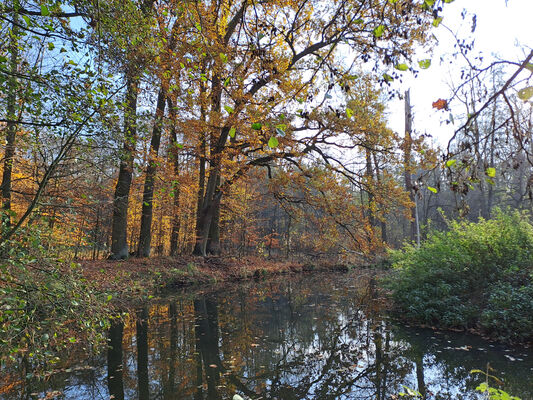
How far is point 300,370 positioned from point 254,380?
77 cm

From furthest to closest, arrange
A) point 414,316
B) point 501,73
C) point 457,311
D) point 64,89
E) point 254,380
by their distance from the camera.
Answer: point 501,73 → point 414,316 → point 457,311 → point 254,380 → point 64,89

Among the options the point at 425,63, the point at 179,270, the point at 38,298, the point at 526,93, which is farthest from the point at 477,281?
the point at 179,270

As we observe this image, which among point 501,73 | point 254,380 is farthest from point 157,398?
point 501,73

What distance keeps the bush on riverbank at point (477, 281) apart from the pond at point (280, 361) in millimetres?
477

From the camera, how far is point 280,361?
Result: 5.20 m

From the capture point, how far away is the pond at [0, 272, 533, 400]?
13.5 ft

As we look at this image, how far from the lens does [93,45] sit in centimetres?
414

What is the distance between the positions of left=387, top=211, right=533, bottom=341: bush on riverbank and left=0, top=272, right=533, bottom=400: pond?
18.8 inches

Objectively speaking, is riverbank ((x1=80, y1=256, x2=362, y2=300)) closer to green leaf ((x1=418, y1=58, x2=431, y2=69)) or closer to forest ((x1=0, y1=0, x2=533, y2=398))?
forest ((x1=0, y1=0, x2=533, y2=398))

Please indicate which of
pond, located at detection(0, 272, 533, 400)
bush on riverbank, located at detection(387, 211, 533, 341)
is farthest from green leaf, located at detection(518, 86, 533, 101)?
bush on riverbank, located at detection(387, 211, 533, 341)

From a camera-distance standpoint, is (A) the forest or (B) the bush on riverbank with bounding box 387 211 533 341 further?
(B) the bush on riverbank with bounding box 387 211 533 341

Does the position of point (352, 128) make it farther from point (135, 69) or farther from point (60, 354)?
point (60, 354)

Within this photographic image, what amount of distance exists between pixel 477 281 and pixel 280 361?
16.4 ft

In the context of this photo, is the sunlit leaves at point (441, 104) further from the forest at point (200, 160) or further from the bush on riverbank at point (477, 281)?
the bush on riverbank at point (477, 281)
